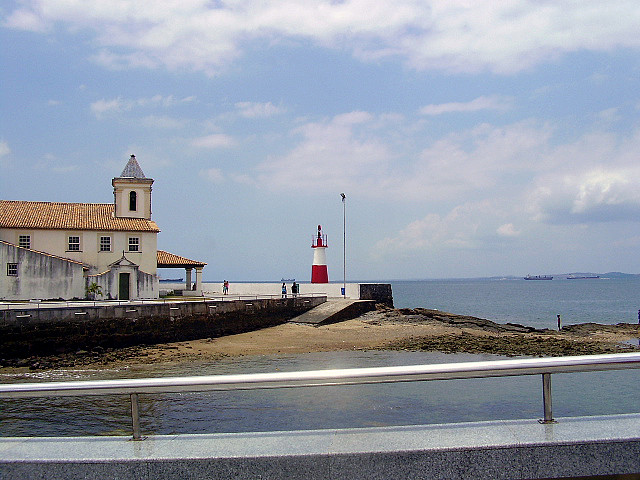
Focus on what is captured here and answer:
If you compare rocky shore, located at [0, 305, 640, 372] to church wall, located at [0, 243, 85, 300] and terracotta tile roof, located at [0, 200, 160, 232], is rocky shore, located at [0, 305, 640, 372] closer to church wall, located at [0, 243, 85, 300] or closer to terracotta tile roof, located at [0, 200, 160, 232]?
church wall, located at [0, 243, 85, 300]

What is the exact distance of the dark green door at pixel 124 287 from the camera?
36.3 meters

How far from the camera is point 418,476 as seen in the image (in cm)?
298

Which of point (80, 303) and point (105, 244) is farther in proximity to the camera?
point (105, 244)

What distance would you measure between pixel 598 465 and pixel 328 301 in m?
37.7

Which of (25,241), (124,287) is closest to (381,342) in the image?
(124,287)

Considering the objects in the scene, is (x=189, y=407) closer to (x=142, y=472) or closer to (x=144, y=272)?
(x=142, y=472)

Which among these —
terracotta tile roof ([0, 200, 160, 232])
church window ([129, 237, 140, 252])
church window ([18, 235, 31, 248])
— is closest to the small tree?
church window ([129, 237, 140, 252])

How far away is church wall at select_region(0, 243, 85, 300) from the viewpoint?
31656 millimetres

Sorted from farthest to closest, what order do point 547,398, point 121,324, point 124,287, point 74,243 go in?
point 74,243
point 124,287
point 121,324
point 547,398

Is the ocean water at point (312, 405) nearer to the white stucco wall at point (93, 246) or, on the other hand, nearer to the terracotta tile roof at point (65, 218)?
the white stucco wall at point (93, 246)

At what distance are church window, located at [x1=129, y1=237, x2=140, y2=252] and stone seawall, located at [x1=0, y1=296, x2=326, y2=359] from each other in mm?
9185

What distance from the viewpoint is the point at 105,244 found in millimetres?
38562

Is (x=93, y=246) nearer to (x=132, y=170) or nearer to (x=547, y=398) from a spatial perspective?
(x=132, y=170)

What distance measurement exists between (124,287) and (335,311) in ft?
40.6
